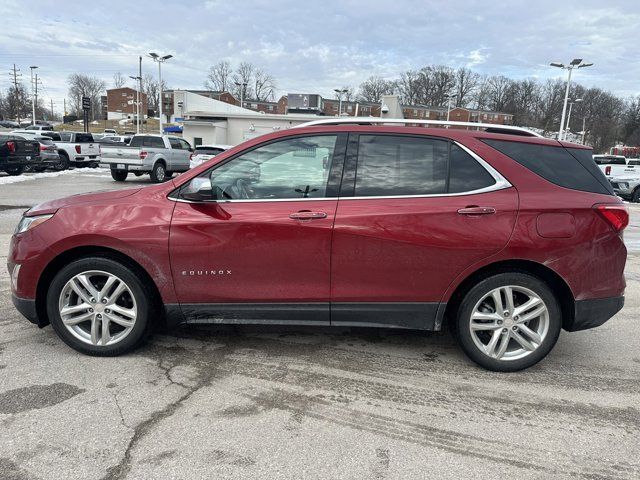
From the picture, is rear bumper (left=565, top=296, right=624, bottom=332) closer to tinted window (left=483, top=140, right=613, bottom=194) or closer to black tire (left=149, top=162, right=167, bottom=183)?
tinted window (left=483, top=140, right=613, bottom=194)

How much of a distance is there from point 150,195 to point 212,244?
24.3 inches

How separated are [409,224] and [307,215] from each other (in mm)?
706

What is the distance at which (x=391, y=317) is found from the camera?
11.3 ft

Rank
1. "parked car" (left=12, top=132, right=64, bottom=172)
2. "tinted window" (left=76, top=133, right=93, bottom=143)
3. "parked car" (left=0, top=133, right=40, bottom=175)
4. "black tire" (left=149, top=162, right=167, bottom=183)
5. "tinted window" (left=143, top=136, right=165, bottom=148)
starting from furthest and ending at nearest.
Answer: "tinted window" (left=76, top=133, right=93, bottom=143) < "parked car" (left=12, top=132, right=64, bottom=172) < "tinted window" (left=143, top=136, right=165, bottom=148) < "black tire" (left=149, top=162, right=167, bottom=183) < "parked car" (left=0, top=133, right=40, bottom=175)

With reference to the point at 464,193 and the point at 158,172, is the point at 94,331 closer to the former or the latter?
the point at 464,193

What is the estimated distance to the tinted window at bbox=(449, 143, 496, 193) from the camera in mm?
3352

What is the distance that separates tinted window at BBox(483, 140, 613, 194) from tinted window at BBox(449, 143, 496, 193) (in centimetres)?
23

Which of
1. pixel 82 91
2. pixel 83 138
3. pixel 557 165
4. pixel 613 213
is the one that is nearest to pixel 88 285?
pixel 557 165

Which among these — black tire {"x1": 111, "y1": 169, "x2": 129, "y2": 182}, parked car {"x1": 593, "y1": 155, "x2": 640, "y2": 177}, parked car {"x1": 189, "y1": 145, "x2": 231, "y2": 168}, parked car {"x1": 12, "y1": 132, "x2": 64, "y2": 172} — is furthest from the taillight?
parked car {"x1": 12, "y1": 132, "x2": 64, "y2": 172}

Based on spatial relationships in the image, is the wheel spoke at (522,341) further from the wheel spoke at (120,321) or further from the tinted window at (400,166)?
the wheel spoke at (120,321)

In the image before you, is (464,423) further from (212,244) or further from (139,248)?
(139,248)

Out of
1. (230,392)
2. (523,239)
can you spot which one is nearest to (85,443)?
(230,392)

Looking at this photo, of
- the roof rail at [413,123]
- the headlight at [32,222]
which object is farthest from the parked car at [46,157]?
the roof rail at [413,123]

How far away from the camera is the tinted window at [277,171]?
11.3 feet
